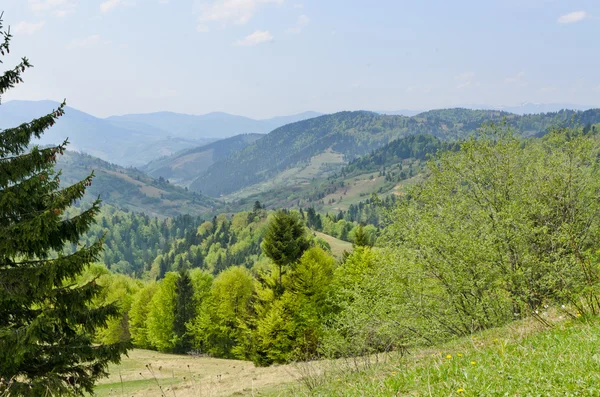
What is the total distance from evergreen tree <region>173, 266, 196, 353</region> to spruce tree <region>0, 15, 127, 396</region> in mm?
47949

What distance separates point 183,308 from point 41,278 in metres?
51.8

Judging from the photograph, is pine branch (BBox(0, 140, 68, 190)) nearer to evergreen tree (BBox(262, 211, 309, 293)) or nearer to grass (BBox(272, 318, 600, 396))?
grass (BBox(272, 318, 600, 396))

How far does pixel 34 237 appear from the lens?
10094 millimetres

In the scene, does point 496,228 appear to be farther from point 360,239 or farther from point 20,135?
point 360,239

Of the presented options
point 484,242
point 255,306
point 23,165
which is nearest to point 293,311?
point 255,306

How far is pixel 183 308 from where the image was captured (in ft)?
194

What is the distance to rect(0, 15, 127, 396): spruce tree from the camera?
10.1 metres

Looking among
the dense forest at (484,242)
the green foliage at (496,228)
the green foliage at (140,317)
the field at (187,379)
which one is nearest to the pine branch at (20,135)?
the dense forest at (484,242)

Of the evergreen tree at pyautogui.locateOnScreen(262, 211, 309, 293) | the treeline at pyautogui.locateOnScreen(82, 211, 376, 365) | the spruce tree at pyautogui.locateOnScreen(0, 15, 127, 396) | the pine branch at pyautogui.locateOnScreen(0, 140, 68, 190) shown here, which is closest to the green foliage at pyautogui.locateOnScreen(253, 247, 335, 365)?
the treeline at pyautogui.locateOnScreen(82, 211, 376, 365)

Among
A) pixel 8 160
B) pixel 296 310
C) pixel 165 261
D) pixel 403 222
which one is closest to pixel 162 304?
pixel 296 310

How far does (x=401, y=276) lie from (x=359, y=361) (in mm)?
7896

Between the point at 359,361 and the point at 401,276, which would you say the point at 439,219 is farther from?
the point at 359,361

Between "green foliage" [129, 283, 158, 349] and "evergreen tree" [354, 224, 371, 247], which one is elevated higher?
"evergreen tree" [354, 224, 371, 247]

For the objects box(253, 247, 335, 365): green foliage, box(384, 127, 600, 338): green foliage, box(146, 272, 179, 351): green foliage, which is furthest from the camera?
box(146, 272, 179, 351): green foliage
